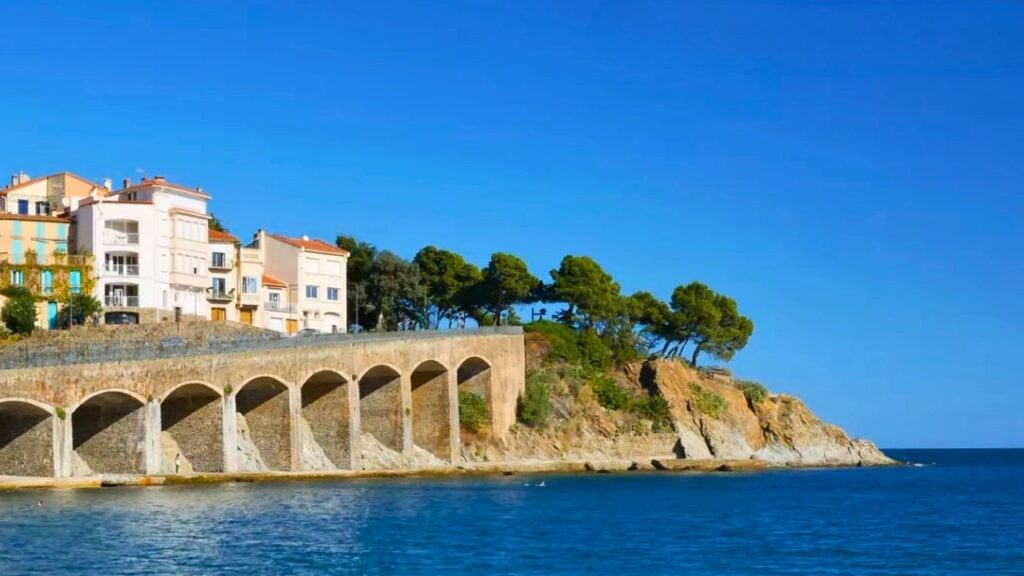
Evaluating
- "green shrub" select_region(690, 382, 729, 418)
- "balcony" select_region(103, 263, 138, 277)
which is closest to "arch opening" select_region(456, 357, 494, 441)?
"green shrub" select_region(690, 382, 729, 418)

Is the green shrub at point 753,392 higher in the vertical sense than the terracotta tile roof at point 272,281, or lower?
lower

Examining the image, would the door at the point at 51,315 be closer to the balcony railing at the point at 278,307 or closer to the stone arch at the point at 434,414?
the balcony railing at the point at 278,307

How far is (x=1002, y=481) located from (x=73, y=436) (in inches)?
2516

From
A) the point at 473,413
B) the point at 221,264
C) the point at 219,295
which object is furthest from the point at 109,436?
the point at 473,413

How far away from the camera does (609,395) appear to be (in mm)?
80938

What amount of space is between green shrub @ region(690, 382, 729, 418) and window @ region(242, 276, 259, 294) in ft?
89.3

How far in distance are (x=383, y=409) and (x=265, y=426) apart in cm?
905

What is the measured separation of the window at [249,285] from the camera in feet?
251

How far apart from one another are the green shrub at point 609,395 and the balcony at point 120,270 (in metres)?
27.5

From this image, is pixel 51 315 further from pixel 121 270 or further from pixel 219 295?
pixel 219 295

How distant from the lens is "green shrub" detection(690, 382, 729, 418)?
8325cm

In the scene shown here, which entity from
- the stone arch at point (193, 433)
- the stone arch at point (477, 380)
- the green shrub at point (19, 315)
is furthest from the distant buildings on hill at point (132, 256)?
the stone arch at point (193, 433)

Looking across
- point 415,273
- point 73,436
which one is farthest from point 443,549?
point 415,273

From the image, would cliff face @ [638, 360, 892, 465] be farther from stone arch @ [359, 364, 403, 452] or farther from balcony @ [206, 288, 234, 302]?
balcony @ [206, 288, 234, 302]
